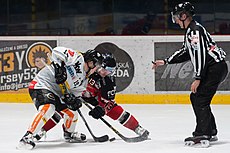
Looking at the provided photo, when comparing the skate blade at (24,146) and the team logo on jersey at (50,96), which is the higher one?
the team logo on jersey at (50,96)

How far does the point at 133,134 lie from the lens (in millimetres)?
6102

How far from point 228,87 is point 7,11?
4058 mm

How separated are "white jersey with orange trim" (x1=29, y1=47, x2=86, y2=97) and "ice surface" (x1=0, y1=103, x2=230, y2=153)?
43cm

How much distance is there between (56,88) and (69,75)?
A: 6.6 inches

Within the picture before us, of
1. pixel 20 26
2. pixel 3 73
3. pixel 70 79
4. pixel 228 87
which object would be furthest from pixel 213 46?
pixel 20 26

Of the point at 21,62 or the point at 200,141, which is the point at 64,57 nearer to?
the point at 200,141

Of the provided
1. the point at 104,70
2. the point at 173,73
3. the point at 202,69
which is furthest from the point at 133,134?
the point at 173,73

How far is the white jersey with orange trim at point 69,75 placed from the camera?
5355mm

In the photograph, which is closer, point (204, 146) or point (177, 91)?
point (204, 146)

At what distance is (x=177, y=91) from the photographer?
27.3 feet

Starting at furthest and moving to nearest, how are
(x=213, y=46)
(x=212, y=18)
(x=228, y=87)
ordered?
(x=212, y=18), (x=228, y=87), (x=213, y=46)

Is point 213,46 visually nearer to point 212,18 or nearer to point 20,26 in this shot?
point 212,18

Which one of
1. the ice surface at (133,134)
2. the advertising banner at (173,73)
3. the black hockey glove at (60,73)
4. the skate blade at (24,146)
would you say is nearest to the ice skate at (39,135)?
the ice surface at (133,134)

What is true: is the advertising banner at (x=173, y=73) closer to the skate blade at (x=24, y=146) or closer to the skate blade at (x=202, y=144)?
the skate blade at (x=202, y=144)
